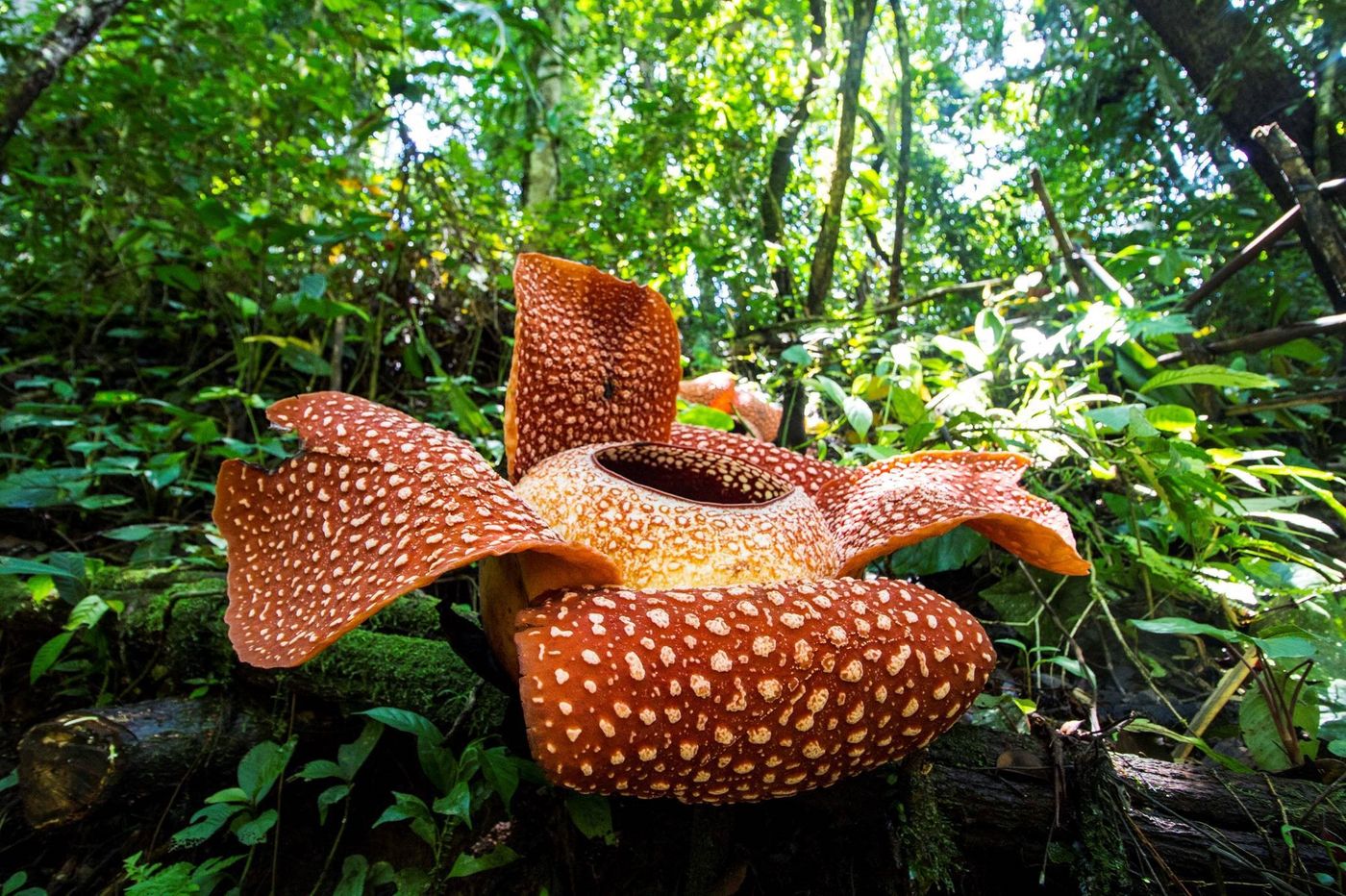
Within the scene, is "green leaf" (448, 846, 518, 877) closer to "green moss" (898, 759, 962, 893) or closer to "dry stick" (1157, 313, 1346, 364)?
"green moss" (898, 759, 962, 893)

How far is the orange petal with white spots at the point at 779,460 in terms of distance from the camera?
6.41 ft

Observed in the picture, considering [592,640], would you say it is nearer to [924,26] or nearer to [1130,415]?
[1130,415]

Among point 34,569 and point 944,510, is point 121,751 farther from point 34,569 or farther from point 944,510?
point 944,510

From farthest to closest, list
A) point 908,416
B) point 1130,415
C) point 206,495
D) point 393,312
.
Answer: point 393,312
point 206,495
point 908,416
point 1130,415

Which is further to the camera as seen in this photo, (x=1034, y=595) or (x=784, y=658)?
(x=1034, y=595)

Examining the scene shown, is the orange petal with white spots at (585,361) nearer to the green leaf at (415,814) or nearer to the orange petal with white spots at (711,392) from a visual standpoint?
the green leaf at (415,814)

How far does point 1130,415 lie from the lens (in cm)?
216

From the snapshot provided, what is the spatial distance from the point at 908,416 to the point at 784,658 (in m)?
1.73

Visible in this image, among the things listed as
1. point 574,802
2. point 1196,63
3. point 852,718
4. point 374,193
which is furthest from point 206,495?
point 1196,63

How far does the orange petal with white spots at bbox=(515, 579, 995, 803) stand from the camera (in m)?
0.99

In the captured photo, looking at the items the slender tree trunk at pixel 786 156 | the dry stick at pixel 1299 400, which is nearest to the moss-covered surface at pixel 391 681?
the dry stick at pixel 1299 400

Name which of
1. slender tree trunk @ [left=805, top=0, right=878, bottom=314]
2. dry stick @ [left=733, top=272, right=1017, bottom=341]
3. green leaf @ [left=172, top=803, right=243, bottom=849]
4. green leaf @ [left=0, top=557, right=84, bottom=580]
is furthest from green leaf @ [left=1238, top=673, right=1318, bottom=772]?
slender tree trunk @ [left=805, top=0, right=878, bottom=314]

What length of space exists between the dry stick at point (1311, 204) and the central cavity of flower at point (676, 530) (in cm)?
305

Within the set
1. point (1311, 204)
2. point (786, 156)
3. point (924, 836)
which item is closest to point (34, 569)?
point (924, 836)
